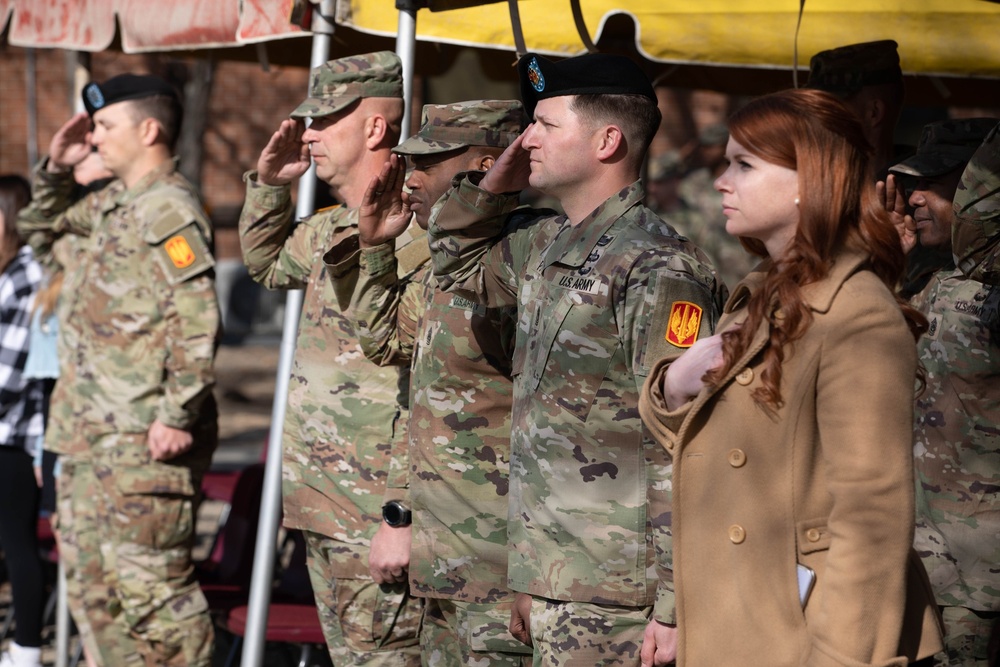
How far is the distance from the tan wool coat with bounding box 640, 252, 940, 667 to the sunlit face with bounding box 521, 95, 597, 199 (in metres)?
0.74

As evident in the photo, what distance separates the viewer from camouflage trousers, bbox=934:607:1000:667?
352 centimetres

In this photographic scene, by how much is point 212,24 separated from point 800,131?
11.2 ft

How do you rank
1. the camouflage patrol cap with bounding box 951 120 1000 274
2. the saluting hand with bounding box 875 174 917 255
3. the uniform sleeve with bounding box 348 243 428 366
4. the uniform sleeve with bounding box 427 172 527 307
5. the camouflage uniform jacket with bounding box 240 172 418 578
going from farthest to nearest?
the camouflage uniform jacket with bounding box 240 172 418 578 < the saluting hand with bounding box 875 174 917 255 < the uniform sleeve with bounding box 348 243 428 366 < the uniform sleeve with bounding box 427 172 527 307 < the camouflage patrol cap with bounding box 951 120 1000 274

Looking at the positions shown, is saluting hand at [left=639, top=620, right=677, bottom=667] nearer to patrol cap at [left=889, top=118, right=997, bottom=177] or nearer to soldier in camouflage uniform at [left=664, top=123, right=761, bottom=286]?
patrol cap at [left=889, top=118, right=997, bottom=177]

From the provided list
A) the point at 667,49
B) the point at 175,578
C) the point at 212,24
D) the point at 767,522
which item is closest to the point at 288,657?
the point at 175,578

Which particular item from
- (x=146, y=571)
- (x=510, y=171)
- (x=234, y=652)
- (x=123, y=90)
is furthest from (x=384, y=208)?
(x=234, y=652)

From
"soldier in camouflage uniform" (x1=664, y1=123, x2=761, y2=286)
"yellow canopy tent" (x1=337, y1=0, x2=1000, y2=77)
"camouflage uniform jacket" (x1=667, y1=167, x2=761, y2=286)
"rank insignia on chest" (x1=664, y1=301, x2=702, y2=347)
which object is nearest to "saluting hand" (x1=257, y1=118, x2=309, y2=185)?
"yellow canopy tent" (x1=337, y1=0, x2=1000, y2=77)

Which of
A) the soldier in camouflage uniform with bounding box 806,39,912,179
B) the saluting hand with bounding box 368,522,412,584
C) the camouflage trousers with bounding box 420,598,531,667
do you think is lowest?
the camouflage trousers with bounding box 420,598,531,667

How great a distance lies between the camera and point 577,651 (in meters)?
2.78

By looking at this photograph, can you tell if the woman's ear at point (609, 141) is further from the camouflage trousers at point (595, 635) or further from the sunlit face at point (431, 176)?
the camouflage trousers at point (595, 635)

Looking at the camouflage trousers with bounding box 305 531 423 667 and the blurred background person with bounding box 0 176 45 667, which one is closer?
the camouflage trousers with bounding box 305 531 423 667

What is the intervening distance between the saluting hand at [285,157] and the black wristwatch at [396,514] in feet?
4.46

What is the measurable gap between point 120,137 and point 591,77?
2.94 metres

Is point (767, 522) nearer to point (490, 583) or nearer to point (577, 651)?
point (577, 651)
